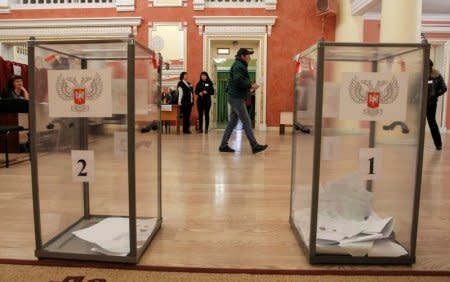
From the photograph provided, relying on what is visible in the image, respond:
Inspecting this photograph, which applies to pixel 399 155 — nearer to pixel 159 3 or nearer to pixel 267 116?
pixel 267 116

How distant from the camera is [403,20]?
6.59 metres

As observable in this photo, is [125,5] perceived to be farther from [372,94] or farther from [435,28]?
[372,94]

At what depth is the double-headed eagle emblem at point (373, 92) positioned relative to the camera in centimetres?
166

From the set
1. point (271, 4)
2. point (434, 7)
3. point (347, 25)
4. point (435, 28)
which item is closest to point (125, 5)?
point (271, 4)

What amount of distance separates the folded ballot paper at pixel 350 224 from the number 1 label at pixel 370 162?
0.29 ft

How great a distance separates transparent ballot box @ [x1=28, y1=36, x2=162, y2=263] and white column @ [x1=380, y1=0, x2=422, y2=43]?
5797 mm

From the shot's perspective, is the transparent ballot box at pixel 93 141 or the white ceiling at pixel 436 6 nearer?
the transparent ballot box at pixel 93 141

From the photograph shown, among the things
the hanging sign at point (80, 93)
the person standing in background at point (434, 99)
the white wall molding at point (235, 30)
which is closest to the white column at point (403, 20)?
the person standing in background at point (434, 99)

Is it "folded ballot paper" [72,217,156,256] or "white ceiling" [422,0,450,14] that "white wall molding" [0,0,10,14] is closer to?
"folded ballot paper" [72,217,156,256]

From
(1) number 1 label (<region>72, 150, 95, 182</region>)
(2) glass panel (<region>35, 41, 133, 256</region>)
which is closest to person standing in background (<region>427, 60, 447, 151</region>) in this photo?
(2) glass panel (<region>35, 41, 133, 256</region>)

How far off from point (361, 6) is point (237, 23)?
3.12 metres

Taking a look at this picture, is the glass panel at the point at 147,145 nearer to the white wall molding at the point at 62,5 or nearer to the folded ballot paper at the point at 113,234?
the folded ballot paper at the point at 113,234

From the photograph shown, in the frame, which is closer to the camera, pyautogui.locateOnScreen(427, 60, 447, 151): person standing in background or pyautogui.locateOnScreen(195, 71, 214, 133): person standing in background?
pyautogui.locateOnScreen(427, 60, 447, 151): person standing in background

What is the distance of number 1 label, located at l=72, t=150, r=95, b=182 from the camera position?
1.77 meters
